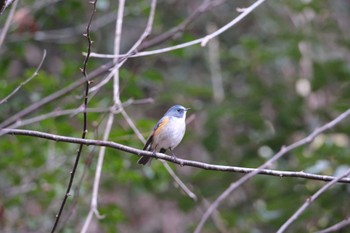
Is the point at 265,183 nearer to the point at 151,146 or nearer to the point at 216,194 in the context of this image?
the point at 216,194

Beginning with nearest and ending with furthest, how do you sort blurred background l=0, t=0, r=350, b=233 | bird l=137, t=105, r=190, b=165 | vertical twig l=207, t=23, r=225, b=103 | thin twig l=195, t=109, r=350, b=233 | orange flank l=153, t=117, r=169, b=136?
thin twig l=195, t=109, r=350, b=233
bird l=137, t=105, r=190, b=165
orange flank l=153, t=117, r=169, b=136
blurred background l=0, t=0, r=350, b=233
vertical twig l=207, t=23, r=225, b=103

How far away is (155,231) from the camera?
32.0 ft

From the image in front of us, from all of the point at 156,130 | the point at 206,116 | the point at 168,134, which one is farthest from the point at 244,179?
the point at 206,116

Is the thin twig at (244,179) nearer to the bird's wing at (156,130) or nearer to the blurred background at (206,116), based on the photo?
the blurred background at (206,116)

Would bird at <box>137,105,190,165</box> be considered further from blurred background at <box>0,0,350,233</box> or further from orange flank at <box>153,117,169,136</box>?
blurred background at <box>0,0,350,233</box>

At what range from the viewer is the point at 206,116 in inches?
289

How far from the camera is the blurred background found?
5672 mm

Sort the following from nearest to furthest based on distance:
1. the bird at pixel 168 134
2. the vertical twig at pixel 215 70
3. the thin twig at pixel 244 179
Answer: the thin twig at pixel 244 179 < the bird at pixel 168 134 < the vertical twig at pixel 215 70

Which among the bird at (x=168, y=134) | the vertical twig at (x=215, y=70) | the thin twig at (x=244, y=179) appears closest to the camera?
the thin twig at (x=244, y=179)

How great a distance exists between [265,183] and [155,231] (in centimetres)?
387

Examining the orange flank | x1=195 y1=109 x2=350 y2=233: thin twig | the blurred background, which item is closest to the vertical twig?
the blurred background

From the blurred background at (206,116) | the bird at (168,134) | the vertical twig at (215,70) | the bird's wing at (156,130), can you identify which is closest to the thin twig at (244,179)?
the blurred background at (206,116)

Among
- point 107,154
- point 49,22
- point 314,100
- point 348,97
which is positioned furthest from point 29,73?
point 314,100

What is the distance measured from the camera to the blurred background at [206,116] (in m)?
5.67
